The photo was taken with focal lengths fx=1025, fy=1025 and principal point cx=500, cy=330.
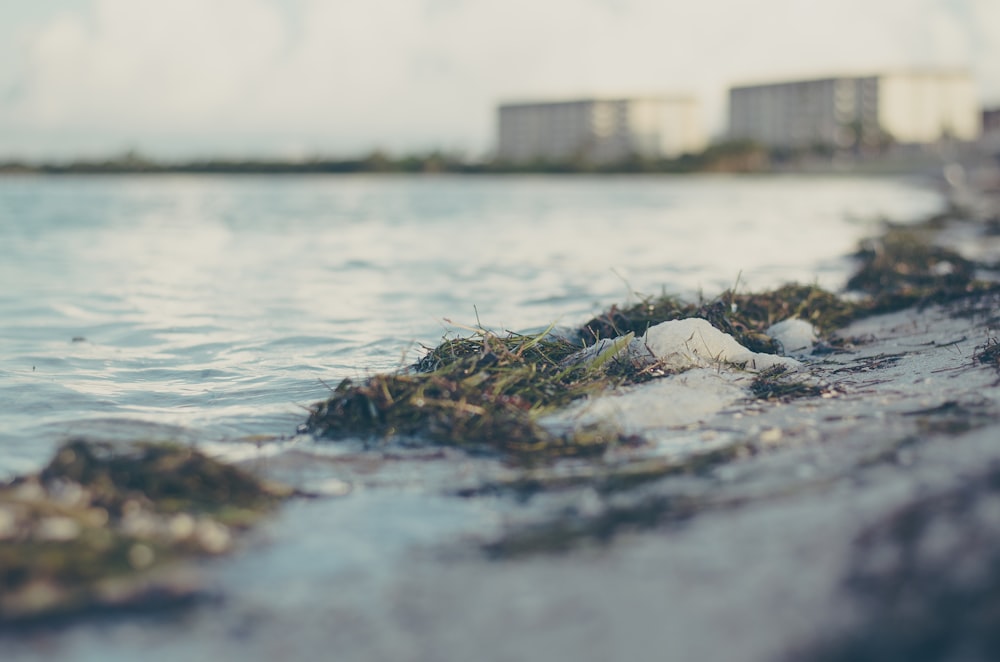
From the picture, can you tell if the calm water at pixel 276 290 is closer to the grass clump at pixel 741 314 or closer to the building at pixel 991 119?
the grass clump at pixel 741 314

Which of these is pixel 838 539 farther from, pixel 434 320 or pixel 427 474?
pixel 434 320

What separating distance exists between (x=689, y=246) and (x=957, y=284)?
982 cm

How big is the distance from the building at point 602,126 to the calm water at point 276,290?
129101mm

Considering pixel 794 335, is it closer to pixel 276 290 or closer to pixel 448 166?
pixel 276 290

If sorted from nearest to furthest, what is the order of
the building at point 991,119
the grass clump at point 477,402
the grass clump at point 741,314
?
1. the grass clump at point 477,402
2. the grass clump at point 741,314
3. the building at point 991,119

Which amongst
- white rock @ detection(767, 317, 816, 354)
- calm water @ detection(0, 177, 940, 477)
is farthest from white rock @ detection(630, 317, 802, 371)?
calm water @ detection(0, 177, 940, 477)

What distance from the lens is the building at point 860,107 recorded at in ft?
458

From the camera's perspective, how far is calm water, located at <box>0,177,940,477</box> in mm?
6223

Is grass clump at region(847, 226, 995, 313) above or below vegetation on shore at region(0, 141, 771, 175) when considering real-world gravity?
below

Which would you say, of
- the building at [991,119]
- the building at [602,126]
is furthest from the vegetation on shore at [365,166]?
the building at [991,119]

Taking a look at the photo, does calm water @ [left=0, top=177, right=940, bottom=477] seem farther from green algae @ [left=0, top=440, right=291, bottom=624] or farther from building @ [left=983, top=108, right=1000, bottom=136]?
building @ [left=983, top=108, right=1000, bottom=136]

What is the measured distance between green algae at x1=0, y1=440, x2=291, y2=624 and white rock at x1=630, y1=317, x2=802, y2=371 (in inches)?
108

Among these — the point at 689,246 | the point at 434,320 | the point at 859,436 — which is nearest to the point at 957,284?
the point at 434,320

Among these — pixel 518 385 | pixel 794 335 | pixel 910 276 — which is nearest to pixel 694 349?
pixel 518 385
